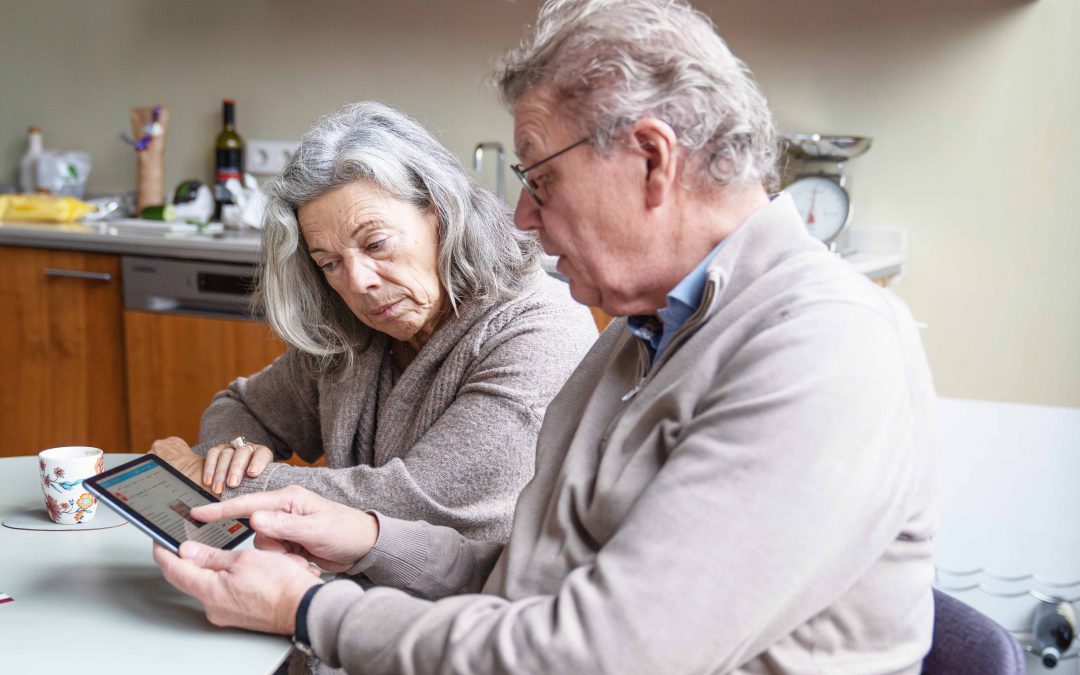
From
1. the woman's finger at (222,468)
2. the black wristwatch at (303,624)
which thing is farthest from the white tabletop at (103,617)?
the woman's finger at (222,468)

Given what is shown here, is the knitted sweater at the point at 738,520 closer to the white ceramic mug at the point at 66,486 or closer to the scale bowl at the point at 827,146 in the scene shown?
the white ceramic mug at the point at 66,486

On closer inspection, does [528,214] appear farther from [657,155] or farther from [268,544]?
[268,544]

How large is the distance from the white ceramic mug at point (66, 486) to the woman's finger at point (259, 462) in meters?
0.20

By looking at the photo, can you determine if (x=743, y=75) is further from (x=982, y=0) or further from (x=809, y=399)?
(x=982, y=0)

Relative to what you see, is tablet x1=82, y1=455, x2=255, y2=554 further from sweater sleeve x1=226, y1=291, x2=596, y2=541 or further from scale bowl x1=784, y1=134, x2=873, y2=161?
scale bowl x1=784, y1=134, x2=873, y2=161

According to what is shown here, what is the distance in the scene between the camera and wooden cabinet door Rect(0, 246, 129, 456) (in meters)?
2.89

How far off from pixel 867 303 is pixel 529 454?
62 centimetres

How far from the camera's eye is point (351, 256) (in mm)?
1431

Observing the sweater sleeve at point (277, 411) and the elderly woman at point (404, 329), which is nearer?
the elderly woman at point (404, 329)

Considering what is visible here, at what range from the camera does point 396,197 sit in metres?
1.42

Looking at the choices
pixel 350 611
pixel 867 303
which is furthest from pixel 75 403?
pixel 867 303

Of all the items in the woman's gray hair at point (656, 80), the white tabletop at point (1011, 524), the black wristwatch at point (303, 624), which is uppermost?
the woman's gray hair at point (656, 80)

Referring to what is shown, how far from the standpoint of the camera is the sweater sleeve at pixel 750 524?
730 mm

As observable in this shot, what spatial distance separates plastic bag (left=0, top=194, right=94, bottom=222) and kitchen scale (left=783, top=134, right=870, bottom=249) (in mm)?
2026
